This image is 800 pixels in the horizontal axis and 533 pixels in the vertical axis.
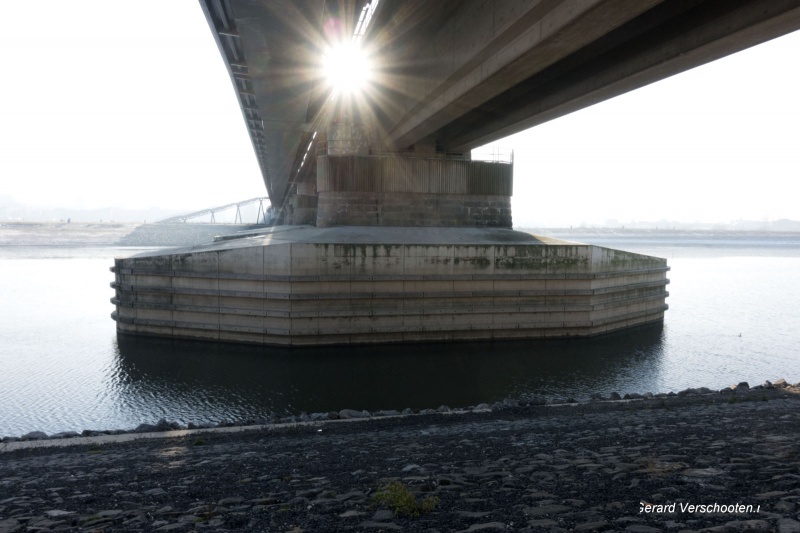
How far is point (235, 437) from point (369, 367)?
9.00 m

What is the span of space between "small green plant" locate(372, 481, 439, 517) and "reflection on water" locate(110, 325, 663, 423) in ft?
28.2

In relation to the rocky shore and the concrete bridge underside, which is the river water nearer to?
the concrete bridge underside

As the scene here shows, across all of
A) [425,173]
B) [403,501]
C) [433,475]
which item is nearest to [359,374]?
[433,475]

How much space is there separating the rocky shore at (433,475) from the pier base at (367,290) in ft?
34.4

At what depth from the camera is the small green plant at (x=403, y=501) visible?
625cm

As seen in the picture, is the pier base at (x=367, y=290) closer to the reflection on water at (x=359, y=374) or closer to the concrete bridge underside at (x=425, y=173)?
the concrete bridge underside at (x=425, y=173)

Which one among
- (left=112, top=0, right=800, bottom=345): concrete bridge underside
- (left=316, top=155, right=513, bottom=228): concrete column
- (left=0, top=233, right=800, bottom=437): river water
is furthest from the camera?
(left=316, top=155, right=513, bottom=228): concrete column

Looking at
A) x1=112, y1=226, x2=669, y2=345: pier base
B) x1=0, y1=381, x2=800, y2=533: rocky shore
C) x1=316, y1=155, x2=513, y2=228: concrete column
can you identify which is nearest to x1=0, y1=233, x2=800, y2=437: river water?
x1=112, y1=226, x2=669, y2=345: pier base

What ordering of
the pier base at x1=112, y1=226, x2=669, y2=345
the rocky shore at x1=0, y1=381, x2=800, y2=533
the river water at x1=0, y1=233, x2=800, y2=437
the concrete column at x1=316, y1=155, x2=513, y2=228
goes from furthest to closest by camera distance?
1. the concrete column at x1=316, y1=155, x2=513, y2=228
2. the pier base at x1=112, y1=226, x2=669, y2=345
3. the river water at x1=0, y1=233, x2=800, y2=437
4. the rocky shore at x1=0, y1=381, x2=800, y2=533

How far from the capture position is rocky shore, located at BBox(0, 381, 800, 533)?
19.9 feet

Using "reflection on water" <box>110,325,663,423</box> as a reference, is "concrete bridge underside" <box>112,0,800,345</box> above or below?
above

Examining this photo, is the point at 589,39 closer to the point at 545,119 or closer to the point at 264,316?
the point at 545,119

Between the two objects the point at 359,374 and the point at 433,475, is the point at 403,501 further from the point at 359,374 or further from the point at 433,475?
the point at 359,374

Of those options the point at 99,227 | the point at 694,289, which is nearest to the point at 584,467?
the point at 694,289
